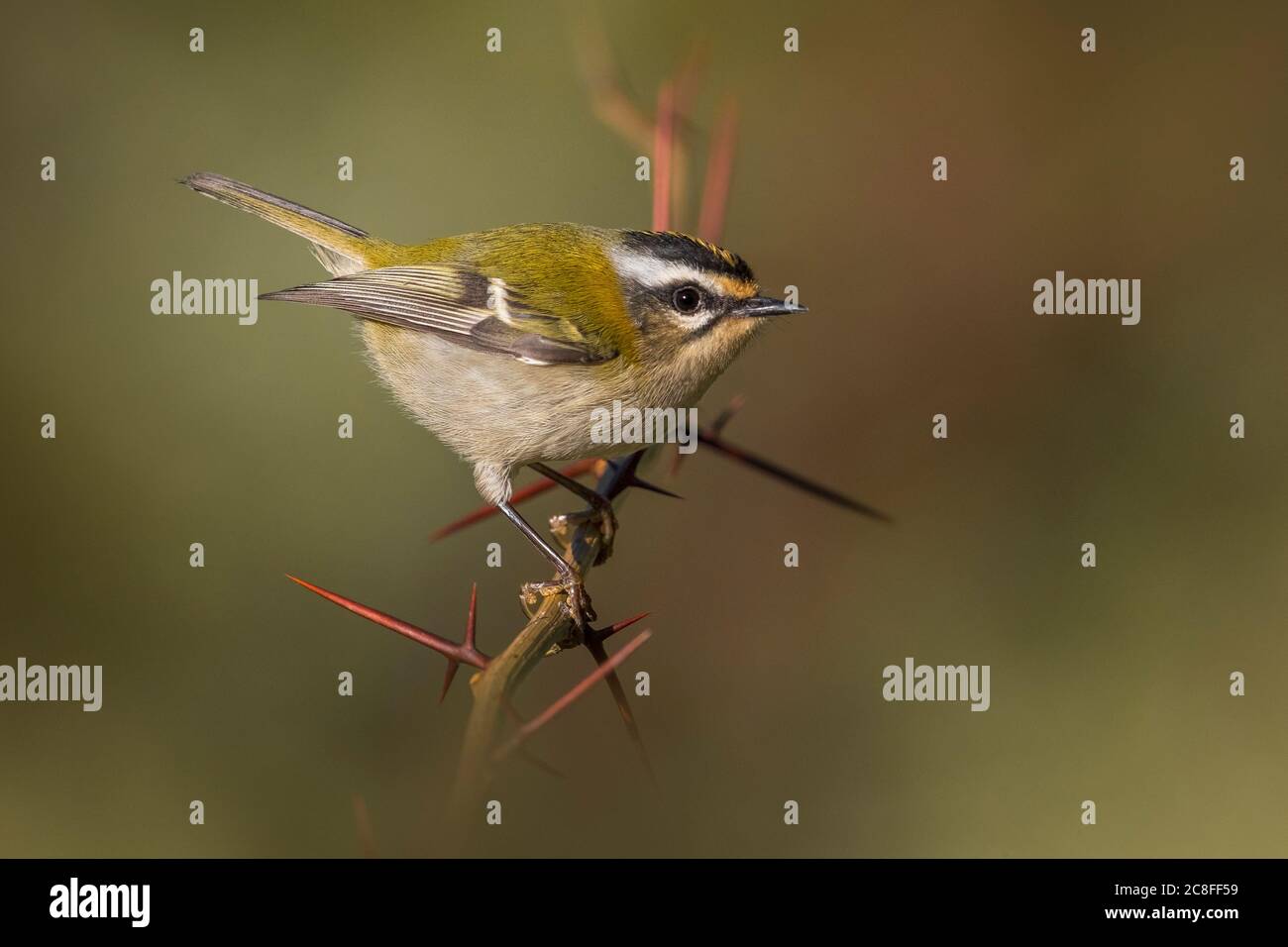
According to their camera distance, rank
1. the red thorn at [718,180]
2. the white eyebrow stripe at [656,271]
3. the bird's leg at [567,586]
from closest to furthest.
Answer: the red thorn at [718,180]
the bird's leg at [567,586]
the white eyebrow stripe at [656,271]

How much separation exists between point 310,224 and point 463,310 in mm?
738

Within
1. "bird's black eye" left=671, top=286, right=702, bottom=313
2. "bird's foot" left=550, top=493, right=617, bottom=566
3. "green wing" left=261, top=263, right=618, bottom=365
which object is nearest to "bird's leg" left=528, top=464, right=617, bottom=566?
"bird's foot" left=550, top=493, right=617, bottom=566

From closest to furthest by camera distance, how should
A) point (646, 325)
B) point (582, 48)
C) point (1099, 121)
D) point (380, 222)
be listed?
point (646, 325)
point (582, 48)
point (380, 222)
point (1099, 121)

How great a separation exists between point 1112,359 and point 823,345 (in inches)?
48.1

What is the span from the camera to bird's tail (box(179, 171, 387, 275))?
154 inches

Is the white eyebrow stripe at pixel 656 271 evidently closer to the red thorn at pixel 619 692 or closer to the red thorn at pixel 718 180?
the red thorn at pixel 718 180

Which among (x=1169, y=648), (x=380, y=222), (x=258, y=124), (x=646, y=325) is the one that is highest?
(x=258, y=124)

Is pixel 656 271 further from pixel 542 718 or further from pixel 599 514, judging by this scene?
pixel 542 718

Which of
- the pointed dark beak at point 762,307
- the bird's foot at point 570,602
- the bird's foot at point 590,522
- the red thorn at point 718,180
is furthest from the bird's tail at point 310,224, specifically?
the red thorn at point 718,180

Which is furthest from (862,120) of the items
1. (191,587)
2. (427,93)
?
(191,587)

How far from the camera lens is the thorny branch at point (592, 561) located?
6.09ft

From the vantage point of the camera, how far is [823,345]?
5.42 m

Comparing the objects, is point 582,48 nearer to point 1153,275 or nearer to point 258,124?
point 258,124

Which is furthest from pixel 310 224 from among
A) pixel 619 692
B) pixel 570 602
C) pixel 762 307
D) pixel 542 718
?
pixel 542 718
